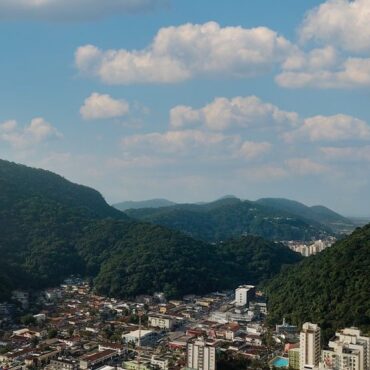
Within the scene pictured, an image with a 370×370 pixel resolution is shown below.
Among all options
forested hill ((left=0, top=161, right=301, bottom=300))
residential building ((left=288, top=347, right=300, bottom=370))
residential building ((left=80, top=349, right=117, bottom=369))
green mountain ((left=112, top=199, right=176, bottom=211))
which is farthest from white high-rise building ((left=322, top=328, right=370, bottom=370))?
green mountain ((left=112, top=199, right=176, bottom=211))

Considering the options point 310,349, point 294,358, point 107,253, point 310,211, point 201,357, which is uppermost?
point 310,211

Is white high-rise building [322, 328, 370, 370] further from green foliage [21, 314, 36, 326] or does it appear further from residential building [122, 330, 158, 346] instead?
green foliage [21, 314, 36, 326]

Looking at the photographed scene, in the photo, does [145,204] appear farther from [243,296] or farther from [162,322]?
[162,322]

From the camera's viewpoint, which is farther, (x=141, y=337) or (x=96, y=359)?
(x=141, y=337)

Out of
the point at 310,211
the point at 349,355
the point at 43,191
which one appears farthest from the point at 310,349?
the point at 310,211

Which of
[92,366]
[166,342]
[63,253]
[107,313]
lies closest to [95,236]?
[63,253]

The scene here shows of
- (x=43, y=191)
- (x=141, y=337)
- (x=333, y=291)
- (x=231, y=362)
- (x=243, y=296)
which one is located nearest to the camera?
(x=231, y=362)
